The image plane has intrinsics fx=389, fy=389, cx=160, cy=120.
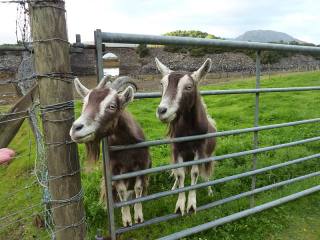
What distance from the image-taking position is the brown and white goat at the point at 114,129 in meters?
2.86

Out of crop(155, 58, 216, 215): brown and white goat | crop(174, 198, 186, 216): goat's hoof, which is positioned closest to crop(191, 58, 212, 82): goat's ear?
crop(155, 58, 216, 215): brown and white goat

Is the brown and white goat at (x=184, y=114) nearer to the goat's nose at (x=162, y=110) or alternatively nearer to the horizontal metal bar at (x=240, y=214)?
the goat's nose at (x=162, y=110)

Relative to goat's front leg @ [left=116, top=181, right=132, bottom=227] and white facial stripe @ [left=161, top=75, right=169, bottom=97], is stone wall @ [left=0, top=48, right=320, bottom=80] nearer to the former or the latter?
white facial stripe @ [left=161, top=75, right=169, bottom=97]

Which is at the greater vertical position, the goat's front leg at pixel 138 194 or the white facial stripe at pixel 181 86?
the white facial stripe at pixel 181 86

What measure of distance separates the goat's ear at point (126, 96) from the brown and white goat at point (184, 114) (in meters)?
0.25

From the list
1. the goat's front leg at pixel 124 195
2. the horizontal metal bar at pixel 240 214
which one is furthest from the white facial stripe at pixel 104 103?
the horizontal metal bar at pixel 240 214

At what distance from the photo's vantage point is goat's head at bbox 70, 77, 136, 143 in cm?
277

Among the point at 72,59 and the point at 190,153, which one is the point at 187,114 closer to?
the point at 190,153


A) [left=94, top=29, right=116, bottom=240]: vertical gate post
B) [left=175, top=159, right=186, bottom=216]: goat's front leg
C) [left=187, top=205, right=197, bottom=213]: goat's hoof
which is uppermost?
[left=94, top=29, right=116, bottom=240]: vertical gate post

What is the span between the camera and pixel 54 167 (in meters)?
2.96

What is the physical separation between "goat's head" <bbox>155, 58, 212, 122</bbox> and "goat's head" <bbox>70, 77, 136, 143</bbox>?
30 cm

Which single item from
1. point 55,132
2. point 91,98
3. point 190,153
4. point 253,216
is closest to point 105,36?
point 91,98

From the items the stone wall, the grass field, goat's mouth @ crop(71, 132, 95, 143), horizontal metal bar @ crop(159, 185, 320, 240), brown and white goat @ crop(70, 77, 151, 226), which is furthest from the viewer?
the stone wall

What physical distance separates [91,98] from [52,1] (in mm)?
752
